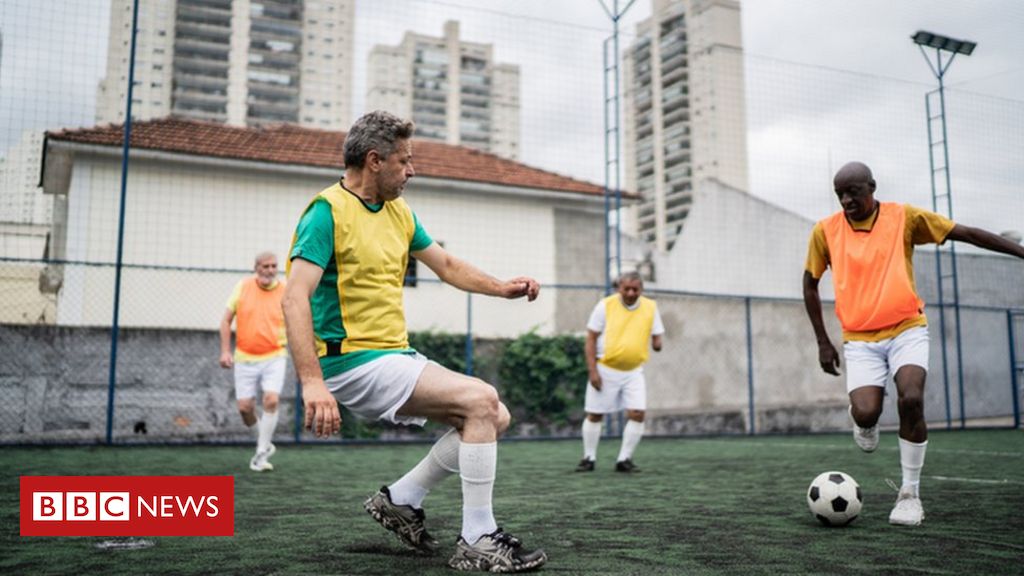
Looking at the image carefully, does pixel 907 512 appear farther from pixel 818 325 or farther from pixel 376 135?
pixel 376 135

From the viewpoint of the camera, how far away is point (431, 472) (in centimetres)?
354

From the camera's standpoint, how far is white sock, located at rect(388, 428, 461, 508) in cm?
347

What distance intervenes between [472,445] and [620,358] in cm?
493

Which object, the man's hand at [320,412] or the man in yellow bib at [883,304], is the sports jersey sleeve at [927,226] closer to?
the man in yellow bib at [883,304]

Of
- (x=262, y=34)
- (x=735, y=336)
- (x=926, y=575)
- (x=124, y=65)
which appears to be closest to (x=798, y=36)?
(x=735, y=336)

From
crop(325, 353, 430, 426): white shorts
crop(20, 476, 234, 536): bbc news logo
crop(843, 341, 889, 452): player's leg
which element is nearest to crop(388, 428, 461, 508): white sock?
crop(325, 353, 430, 426): white shorts

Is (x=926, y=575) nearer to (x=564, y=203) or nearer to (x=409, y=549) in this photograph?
(x=409, y=549)

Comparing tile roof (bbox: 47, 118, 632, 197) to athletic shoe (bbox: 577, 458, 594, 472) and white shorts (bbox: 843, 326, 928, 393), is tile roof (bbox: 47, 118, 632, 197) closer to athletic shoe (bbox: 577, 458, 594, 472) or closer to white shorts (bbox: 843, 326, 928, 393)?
athletic shoe (bbox: 577, 458, 594, 472)

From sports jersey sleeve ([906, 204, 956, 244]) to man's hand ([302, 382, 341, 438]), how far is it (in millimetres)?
3595

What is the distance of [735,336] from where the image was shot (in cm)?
1689

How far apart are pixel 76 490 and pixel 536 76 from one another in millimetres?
9928

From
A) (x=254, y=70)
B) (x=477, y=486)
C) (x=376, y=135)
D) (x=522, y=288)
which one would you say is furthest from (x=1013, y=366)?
(x=254, y=70)

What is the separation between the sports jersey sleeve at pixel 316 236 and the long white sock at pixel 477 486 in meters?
0.91

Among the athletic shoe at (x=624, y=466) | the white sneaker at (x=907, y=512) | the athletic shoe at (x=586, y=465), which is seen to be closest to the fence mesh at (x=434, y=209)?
the athletic shoe at (x=586, y=465)
